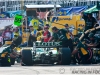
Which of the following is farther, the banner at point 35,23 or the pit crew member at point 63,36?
the banner at point 35,23

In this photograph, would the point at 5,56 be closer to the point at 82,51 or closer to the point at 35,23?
the point at 82,51

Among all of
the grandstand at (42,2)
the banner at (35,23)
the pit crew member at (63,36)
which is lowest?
the pit crew member at (63,36)

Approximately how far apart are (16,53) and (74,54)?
3.55 m

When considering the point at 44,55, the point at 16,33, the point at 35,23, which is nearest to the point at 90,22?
the point at 35,23

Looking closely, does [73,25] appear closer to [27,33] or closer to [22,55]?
[27,33]

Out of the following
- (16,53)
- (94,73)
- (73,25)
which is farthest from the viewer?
(73,25)

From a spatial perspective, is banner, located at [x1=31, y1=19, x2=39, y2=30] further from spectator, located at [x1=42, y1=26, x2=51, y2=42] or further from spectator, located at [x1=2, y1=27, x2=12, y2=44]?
spectator, located at [x1=2, y1=27, x2=12, y2=44]

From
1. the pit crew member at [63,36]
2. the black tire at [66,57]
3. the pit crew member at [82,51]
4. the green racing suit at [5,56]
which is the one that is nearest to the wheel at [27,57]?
the green racing suit at [5,56]

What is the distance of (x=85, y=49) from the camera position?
30312mm

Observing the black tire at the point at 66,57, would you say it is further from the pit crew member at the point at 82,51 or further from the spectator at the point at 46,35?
the spectator at the point at 46,35

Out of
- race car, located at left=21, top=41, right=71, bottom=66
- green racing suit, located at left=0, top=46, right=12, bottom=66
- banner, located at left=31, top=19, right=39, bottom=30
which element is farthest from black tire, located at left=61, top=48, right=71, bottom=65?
banner, located at left=31, top=19, right=39, bottom=30

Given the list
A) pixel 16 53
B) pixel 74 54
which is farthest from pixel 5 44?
pixel 74 54

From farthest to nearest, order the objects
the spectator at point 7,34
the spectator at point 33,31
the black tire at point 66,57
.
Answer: the spectator at point 7,34 → the spectator at point 33,31 → the black tire at point 66,57

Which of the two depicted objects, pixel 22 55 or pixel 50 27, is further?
pixel 50 27
